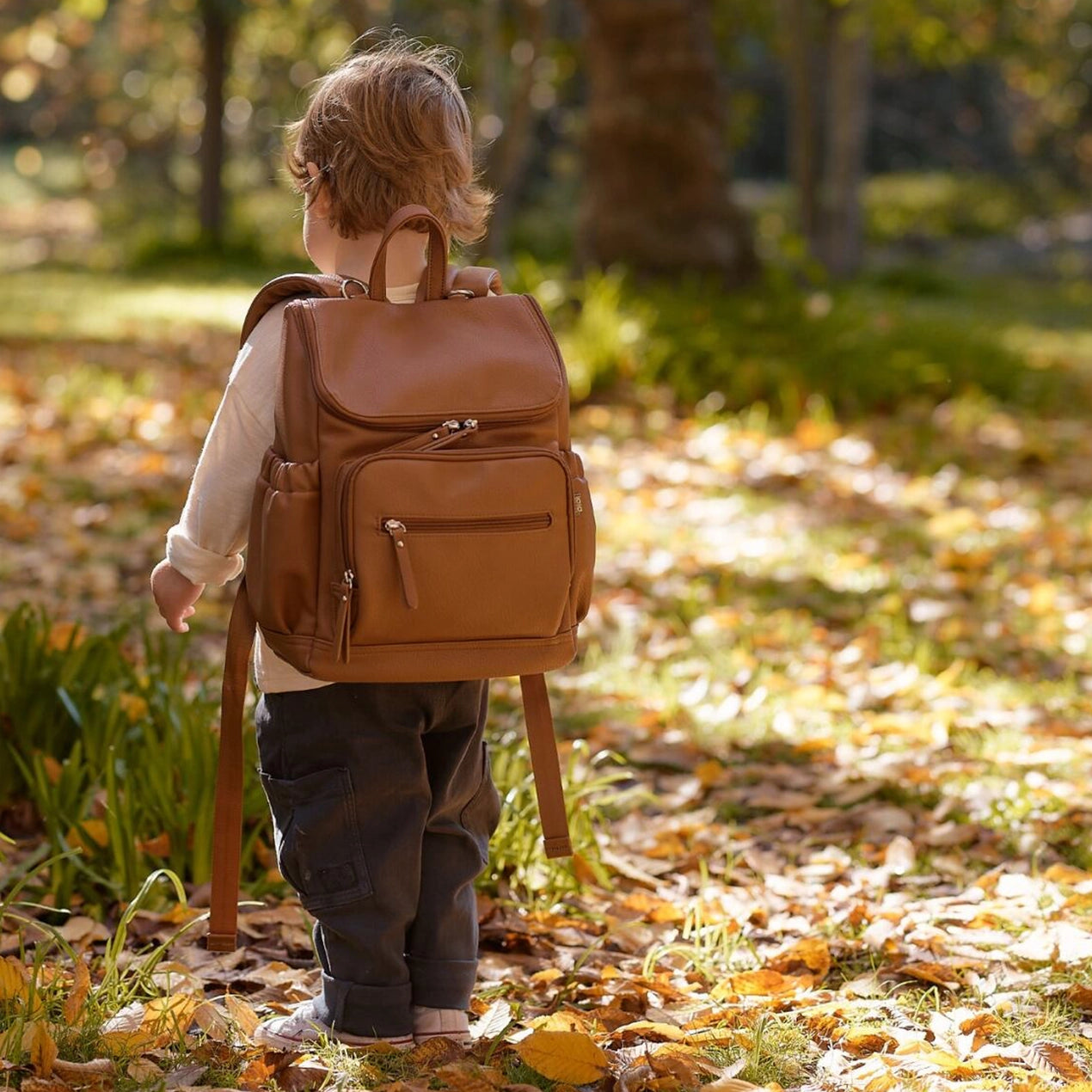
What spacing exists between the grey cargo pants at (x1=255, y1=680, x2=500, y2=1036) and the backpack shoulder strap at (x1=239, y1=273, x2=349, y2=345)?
1.75 feet

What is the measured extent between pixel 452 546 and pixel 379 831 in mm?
456

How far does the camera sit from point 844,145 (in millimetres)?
13719

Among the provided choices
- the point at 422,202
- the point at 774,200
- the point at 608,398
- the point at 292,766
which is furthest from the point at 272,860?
the point at 774,200

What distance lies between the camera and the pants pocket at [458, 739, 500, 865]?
7.56 feet

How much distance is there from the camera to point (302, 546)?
195cm

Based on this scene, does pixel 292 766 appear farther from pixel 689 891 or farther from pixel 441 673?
pixel 689 891

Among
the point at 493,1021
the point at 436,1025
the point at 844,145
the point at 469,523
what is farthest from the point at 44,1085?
the point at 844,145

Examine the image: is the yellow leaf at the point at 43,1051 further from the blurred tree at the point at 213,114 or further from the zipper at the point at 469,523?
the blurred tree at the point at 213,114

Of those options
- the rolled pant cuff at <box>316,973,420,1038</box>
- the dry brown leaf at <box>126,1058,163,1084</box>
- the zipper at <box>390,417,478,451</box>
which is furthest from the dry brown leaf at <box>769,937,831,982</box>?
the zipper at <box>390,417,478,451</box>

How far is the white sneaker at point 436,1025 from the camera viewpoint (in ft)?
7.37

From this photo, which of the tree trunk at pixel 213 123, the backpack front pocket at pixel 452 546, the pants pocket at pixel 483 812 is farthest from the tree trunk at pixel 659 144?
the tree trunk at pixel 213 123

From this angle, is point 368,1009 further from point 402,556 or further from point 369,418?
point 369,418

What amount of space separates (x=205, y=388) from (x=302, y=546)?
6205 mm

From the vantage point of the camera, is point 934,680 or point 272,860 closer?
point 272,860
